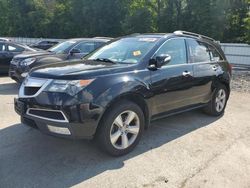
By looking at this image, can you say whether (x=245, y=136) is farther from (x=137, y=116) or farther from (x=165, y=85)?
(x=137, y=116)

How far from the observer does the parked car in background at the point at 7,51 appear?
11.6m

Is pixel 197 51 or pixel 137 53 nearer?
pixel 137 53

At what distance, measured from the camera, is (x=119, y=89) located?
430cm

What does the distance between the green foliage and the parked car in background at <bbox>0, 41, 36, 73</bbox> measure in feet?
51.5

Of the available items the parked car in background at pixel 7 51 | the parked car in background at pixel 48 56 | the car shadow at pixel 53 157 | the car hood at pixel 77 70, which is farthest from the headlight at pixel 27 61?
the car hood at pixel 77 70

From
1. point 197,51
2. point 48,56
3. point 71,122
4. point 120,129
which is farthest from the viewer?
point 48,56

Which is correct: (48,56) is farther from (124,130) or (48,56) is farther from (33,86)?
(124,130)

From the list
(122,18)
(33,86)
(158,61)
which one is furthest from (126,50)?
(122,18)

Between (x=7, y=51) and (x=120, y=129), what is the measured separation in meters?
8.64

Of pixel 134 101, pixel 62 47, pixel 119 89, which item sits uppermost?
pixel 62 47

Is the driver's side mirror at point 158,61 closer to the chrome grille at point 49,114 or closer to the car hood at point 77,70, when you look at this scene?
the car hood at point 77,70

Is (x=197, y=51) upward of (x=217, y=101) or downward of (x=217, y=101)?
upward

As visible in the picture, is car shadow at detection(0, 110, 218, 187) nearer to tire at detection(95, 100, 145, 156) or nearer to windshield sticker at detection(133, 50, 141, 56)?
tire at detection(95, 100, 145, 156)

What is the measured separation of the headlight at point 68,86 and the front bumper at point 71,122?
21 cm
